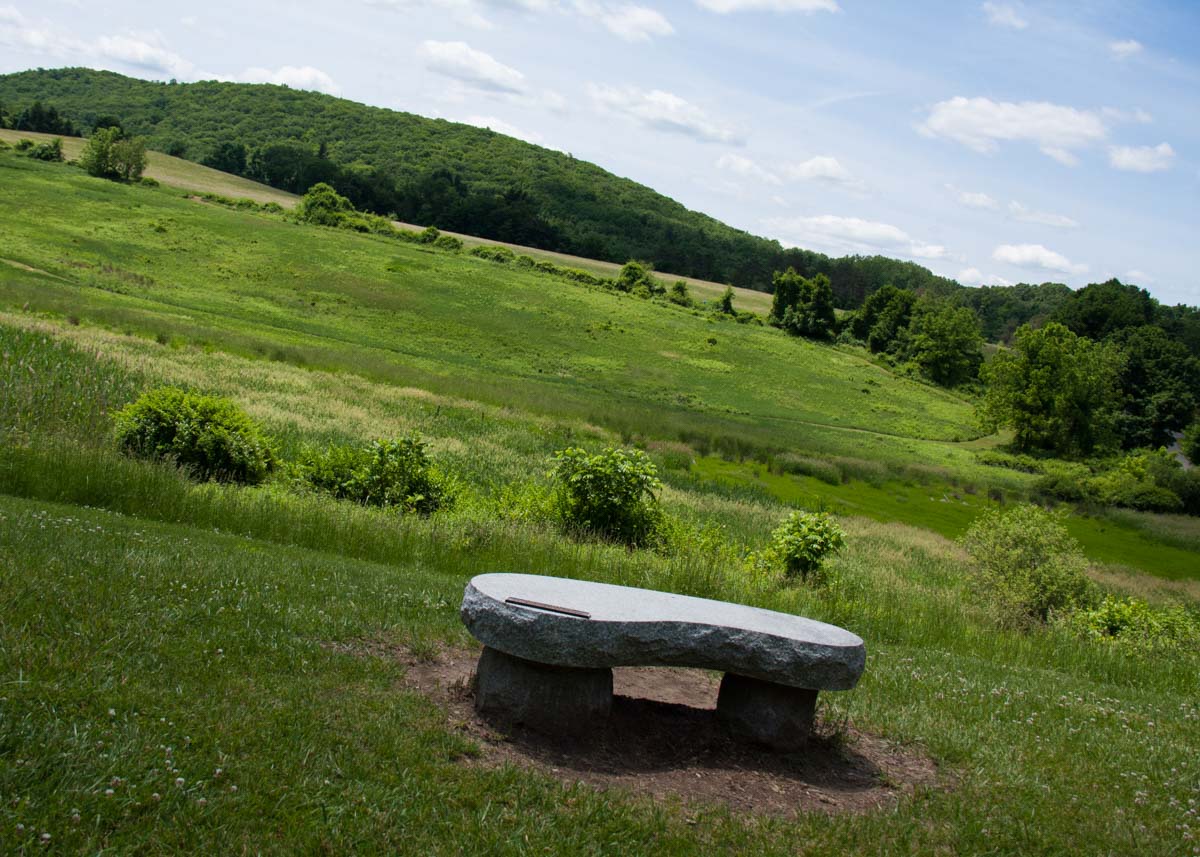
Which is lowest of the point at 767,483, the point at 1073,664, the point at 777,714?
the point at 767,483

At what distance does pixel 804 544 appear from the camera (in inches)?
906

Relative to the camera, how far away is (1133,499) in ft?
256

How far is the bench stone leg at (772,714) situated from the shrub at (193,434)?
16.2m

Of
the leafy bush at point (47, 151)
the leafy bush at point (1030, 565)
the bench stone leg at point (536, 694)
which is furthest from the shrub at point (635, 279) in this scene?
the bench stone leg at point (536, 694)

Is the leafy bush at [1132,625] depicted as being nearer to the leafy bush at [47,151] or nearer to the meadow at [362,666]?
the meadow at [362,666]

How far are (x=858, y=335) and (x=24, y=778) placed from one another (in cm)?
15444

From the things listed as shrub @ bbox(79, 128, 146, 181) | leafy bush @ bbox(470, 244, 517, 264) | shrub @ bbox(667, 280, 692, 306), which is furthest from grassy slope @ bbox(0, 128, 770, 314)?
shrub @ bbox(667, 280, 692, 306)

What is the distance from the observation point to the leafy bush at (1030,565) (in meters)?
24.8

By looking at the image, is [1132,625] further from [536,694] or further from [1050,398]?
[1050,398]

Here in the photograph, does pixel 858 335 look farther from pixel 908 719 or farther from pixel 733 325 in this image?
pixel 908 719

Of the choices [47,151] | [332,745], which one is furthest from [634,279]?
[332,745]

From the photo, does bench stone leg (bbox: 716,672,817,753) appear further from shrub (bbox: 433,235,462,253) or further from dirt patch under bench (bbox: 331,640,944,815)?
shrub (bbox: 433,235,462,253)

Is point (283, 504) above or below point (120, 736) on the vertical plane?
below

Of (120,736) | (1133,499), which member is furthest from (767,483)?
(120,736)
